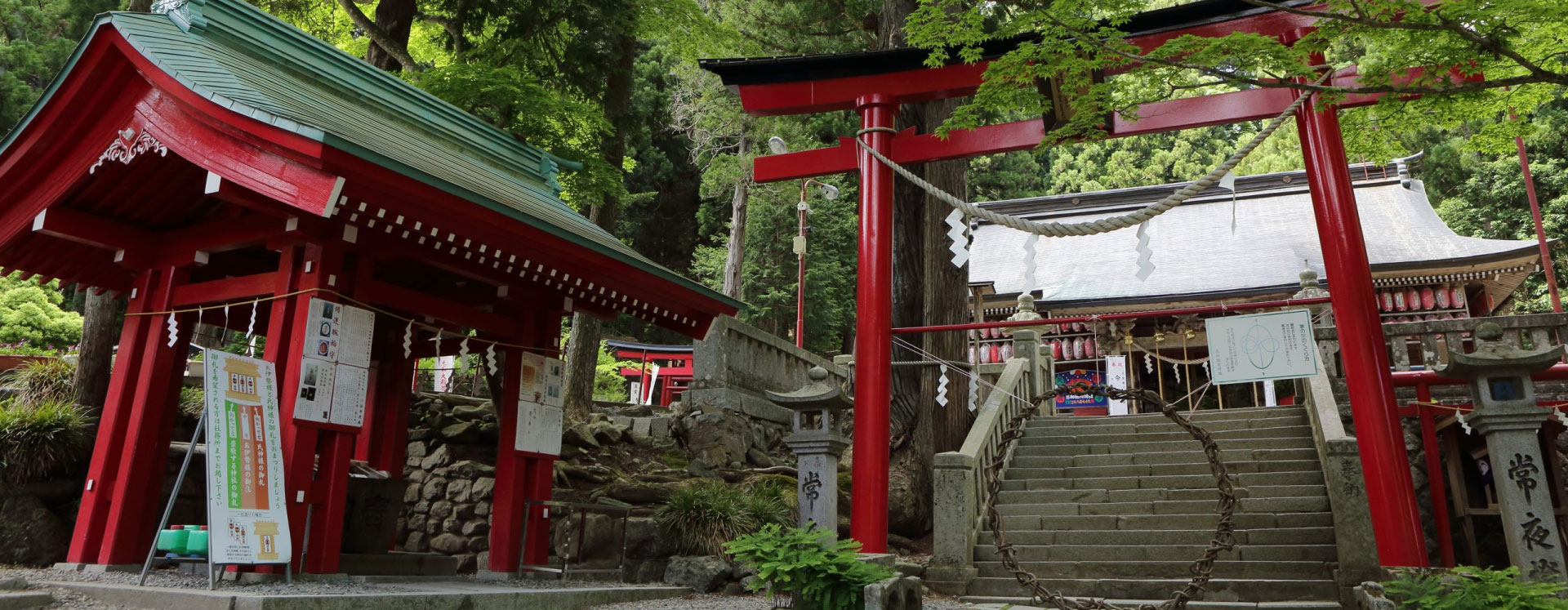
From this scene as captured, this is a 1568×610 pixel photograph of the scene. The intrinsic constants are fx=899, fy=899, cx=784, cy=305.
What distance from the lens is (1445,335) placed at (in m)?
9.83

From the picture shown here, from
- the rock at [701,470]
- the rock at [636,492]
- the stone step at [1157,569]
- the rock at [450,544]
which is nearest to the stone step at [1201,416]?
the stone step at [1157,569]

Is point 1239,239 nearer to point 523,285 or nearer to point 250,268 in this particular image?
point 523,285

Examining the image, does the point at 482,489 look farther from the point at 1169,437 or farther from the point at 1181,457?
the point at 1169,437

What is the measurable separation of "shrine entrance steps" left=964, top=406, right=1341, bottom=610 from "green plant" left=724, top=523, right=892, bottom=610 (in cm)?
317

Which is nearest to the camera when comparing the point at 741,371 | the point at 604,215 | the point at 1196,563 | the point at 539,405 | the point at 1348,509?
the point at 1196,563

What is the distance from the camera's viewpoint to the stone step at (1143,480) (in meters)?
10.1

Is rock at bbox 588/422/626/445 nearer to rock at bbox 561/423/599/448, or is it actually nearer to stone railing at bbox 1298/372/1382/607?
rock at bbox 561/423/599/448

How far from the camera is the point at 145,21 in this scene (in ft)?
24.0

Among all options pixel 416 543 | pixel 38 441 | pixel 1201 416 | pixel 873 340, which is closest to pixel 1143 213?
pixel 873 340

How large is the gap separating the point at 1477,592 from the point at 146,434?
31.2 ft

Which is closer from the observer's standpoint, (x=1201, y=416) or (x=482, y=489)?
(x=482, y=489)

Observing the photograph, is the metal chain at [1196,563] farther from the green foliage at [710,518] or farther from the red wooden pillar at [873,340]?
the green foliage at [710,518]

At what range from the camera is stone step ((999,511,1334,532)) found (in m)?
9.23

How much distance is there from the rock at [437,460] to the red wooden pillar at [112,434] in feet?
12.0
